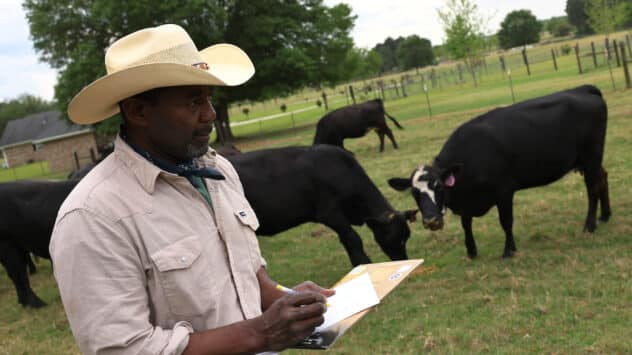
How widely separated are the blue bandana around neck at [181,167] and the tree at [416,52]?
92.5 m

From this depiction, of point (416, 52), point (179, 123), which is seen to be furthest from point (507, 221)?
point (416, 52)

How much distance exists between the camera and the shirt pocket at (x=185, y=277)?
67.7 inches

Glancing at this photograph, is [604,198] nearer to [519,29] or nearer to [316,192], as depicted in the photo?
[316,192]

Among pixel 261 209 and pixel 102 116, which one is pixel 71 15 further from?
pixel 102 116

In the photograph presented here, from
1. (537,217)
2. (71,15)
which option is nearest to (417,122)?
(537,217)

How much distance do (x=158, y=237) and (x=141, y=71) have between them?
1.64ft

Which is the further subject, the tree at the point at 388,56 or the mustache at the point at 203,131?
the tree at the point at 388,56

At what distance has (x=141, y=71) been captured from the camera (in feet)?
5.72

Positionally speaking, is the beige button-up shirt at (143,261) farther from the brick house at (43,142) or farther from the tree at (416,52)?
the tree at (416,52)

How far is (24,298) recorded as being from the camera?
7941 millimetres

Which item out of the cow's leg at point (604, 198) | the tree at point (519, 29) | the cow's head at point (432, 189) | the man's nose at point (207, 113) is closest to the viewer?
the man's nose at point (207, 113)

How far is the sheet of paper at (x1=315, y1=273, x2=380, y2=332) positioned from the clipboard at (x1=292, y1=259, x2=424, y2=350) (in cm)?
2

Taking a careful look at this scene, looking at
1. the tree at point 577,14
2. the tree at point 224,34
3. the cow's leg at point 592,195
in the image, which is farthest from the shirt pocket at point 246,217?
the tree at point 577,14

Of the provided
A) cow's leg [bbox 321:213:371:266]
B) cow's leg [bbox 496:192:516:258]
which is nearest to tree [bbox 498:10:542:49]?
cow's leg [bbox 496:192:516:258]
